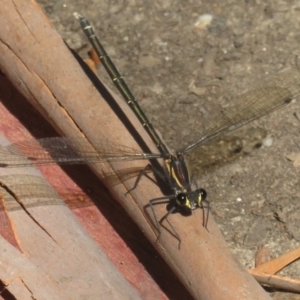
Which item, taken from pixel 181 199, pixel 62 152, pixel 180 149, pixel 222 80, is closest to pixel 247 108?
pixel 180 149

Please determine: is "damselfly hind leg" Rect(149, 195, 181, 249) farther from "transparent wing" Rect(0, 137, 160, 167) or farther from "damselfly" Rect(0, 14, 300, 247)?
"transparent wing" Rect(0, 137, 160, 167)

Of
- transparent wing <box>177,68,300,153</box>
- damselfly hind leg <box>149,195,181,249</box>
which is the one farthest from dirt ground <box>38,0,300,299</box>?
damselfly hind leg <box>149,195,181,249</box>

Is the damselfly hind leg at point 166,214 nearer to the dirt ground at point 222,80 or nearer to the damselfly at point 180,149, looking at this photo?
the damselfly at point 180,149

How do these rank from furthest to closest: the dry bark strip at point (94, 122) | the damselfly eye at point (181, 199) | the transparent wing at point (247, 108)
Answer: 1. the transparent wing at point (247, 108)
2. the damselfly eye at point (181, 199)
3. the dry bark strip at point (94, 122)

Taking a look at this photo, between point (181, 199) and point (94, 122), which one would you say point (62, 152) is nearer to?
point (94, 122)

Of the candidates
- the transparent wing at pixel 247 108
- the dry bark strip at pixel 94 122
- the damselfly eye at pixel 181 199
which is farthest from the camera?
the transparent wing at pixel 247 108

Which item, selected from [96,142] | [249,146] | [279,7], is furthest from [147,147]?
[279,7]

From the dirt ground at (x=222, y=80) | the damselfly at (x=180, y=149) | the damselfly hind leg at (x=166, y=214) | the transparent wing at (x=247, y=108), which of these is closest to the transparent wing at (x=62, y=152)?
the damselfly at (x=180, y=149)

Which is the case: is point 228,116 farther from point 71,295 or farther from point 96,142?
point 71,295
